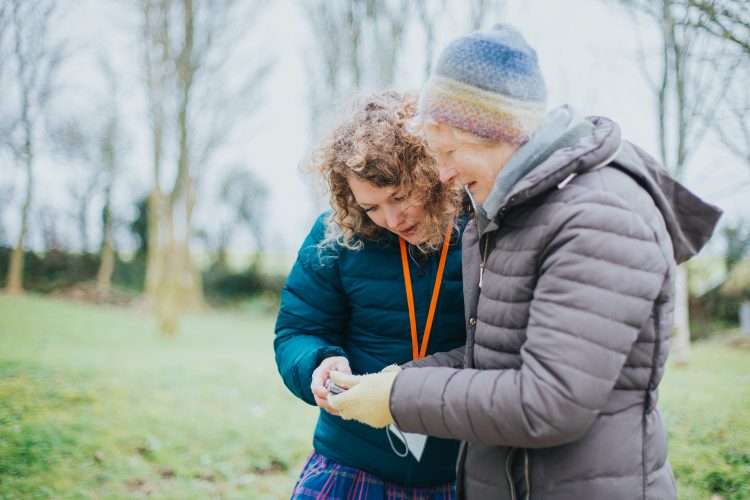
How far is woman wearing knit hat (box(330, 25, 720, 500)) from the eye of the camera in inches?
44.4

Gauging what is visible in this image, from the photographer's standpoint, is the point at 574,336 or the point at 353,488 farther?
the point at 353,488

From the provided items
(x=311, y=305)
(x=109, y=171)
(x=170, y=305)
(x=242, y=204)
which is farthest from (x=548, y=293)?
(x=242, y=204)

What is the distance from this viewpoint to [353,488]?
1.96 m

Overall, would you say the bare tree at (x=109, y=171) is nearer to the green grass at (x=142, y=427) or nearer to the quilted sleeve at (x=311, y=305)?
the green grass at (x=142, y=427)

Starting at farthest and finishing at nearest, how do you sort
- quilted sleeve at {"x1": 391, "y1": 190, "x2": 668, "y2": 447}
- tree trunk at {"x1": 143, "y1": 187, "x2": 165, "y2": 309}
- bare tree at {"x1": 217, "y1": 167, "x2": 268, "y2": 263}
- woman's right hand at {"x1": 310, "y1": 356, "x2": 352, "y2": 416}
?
bare tree at {"x1": 217, "y1": 167, "x2": 268, "y2": 263} → tree trunk at {"x1": 143, "y1": 187, "x2": 165, "y2": 309} → woman's right hand at {"x1": 310, "y1": 356, "x2": 352, "y2": 416} → quilted sleeve at {"x1": 391, "y1": 190, "x2": 668, "y2": 447}

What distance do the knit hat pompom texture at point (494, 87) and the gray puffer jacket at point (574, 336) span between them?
115 millimetres

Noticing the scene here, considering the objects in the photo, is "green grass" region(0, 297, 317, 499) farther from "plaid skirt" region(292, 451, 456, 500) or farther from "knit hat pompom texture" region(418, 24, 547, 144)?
"knit hat pompom texture" region(418, 24, 547, 144)

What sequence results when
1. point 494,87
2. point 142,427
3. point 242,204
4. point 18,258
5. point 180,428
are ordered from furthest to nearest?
point 242,204, point 18,258, point 180,428, point 142,427, point 494,87

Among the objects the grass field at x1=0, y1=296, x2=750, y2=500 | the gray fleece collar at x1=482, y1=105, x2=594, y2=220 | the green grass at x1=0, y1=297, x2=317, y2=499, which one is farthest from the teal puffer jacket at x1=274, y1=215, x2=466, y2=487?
the green grass at x1=0, y1=297, x2=317, y2=499

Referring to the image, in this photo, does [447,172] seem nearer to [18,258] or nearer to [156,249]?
[18,258]

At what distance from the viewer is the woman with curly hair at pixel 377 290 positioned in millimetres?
1931

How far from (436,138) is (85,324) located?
41.3ft

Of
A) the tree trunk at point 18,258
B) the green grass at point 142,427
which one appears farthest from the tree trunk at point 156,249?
the green grass at point 142,427

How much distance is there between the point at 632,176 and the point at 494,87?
14.6 inches
